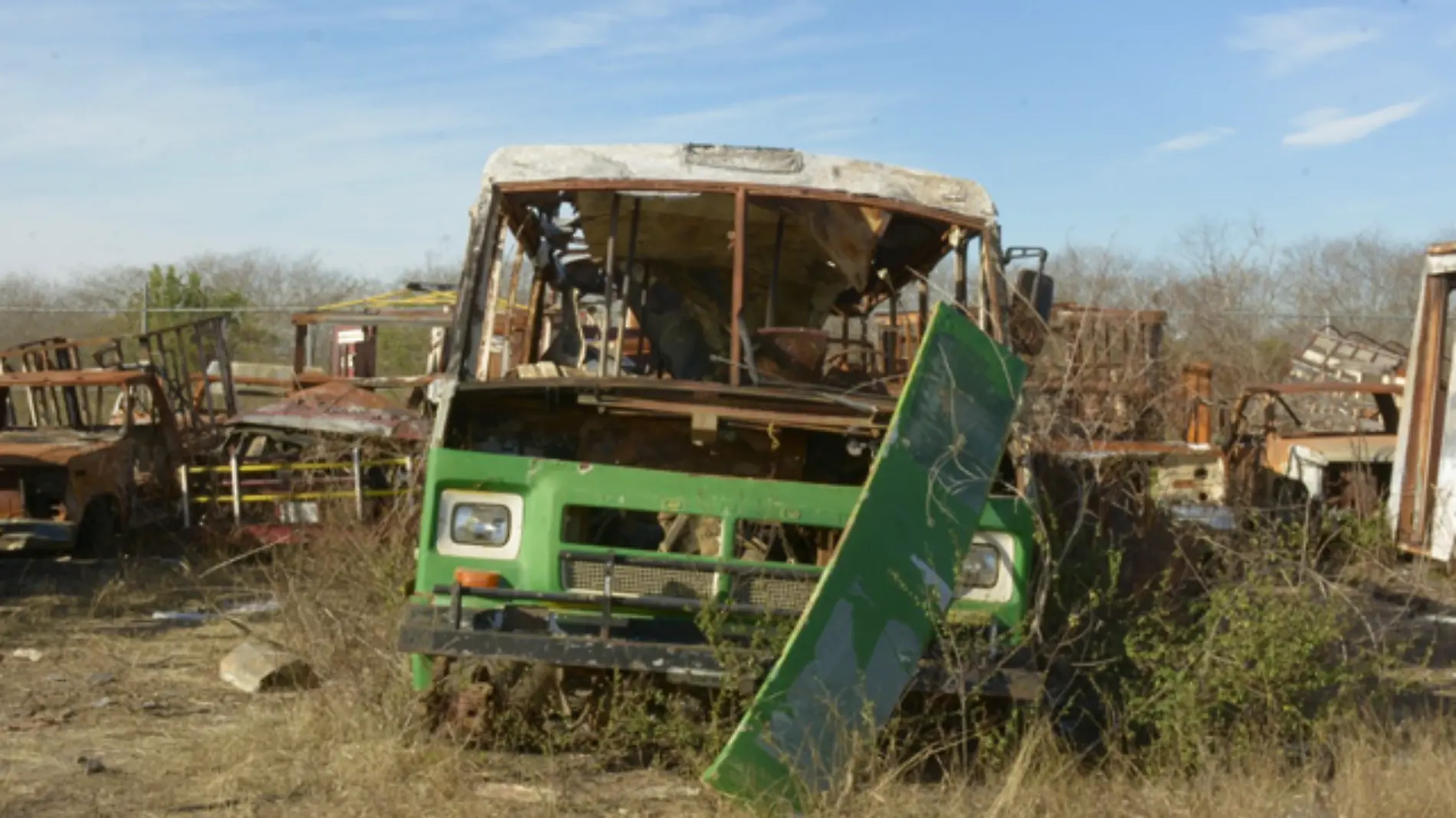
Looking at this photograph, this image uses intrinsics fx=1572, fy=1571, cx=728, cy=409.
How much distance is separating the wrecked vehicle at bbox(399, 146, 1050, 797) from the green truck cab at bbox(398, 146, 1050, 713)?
0.4 inches

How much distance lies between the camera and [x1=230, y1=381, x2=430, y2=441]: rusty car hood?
40.5 ft

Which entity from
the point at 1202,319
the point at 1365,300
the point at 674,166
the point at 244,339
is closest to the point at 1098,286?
the point at 674,166

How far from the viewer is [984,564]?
18.6 ft

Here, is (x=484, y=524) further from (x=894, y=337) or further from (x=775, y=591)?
(x=894, y=337)

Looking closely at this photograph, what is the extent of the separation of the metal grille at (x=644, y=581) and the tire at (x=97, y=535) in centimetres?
737

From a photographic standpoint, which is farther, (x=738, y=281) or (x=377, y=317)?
(x=377, y=317)

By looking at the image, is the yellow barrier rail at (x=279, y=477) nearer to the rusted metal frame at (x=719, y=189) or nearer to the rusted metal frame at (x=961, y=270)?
the rusted metal frame at (x=719, y=189)

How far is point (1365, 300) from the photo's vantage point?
38125mm

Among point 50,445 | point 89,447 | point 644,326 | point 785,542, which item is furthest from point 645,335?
point 50,445

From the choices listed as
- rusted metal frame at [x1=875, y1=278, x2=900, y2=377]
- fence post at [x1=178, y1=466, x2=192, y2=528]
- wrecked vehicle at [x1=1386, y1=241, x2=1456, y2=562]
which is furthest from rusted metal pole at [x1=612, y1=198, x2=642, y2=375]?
wrecked vehicle at [x1=1386, y1=241, x2=1456, y2=562]

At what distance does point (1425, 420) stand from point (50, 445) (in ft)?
33.2

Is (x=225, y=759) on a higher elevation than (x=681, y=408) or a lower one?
lower

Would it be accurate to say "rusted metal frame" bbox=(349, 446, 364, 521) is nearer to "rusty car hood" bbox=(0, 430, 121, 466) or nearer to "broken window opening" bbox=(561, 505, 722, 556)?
"rusty car hood" bbox=(0, 430, 121, 466)

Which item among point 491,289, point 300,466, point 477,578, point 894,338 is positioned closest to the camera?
point 477,578
